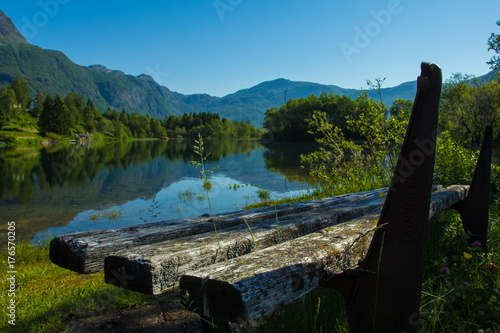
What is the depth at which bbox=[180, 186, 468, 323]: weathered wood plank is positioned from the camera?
0.91 meters

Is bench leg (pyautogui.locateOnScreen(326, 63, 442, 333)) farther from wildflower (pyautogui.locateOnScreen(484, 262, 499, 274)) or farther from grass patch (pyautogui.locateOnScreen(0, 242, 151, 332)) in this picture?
grass patch (pyautogui.locateOnScreen(0, 242, 151, 332))

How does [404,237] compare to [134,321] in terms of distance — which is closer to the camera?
[404,237]

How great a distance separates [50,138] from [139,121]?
60.9m

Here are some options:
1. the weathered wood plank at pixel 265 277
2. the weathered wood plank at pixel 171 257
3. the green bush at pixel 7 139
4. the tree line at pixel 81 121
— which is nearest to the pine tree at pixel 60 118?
the tree line at pixel 81 121

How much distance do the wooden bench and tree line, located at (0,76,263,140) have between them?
4781 centimetres

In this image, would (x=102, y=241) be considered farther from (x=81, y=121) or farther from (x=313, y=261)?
(x=81, y=121)

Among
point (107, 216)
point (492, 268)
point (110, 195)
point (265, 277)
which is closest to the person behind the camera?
point (265, 277)

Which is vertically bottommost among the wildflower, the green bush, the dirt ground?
the dirt ground

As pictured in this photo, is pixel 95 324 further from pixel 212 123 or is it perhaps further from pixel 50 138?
pixel 212 123

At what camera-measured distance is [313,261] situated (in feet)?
3.70

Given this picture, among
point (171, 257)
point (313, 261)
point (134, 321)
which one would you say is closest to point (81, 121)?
point (134, 321)

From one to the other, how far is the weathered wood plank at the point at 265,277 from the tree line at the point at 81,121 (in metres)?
48.1

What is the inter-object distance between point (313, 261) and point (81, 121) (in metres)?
119

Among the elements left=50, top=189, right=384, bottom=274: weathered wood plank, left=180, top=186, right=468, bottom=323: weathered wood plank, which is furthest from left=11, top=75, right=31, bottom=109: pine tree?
left=180, top=186, right=468, bottom=323: weathered wood plank
